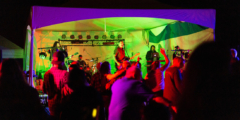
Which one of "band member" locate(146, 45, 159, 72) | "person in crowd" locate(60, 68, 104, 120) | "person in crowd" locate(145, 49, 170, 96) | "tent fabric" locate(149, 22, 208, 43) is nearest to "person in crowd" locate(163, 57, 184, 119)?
"person in crowd" locate(145, 49, 170, 96)

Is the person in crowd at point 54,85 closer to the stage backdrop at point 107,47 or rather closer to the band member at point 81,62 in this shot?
the band member at point 81,62

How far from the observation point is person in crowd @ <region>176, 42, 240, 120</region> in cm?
103

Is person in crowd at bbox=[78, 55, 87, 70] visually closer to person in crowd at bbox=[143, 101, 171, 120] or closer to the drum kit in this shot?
the drum kit

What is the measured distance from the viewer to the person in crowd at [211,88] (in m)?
1.03

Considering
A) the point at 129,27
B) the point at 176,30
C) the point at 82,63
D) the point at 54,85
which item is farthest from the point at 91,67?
the point at 54,85

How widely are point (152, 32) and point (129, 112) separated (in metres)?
8.00

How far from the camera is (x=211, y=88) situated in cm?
105

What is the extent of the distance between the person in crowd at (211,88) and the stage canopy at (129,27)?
4.78m

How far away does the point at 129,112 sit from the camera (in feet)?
9.37

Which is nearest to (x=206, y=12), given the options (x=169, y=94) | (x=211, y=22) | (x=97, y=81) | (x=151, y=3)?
(x=211, y=22)

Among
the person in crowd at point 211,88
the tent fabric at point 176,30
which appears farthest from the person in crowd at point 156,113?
the tent fabric at point 176,30

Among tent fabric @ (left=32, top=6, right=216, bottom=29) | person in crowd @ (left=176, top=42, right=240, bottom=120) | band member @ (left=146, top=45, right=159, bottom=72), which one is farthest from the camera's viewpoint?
band member @ (left=146, top=45, right=159, bottom=72)

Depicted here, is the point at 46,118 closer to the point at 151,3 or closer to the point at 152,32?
the point at 151,3

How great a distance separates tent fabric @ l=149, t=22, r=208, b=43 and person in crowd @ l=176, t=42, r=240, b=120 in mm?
7095
